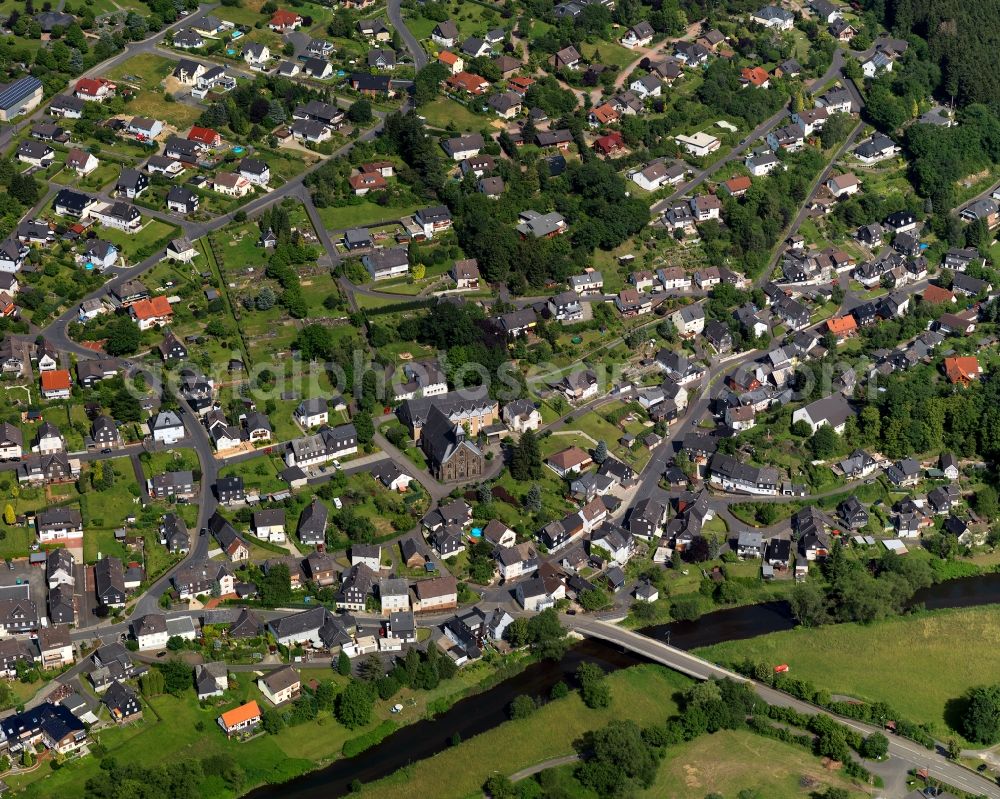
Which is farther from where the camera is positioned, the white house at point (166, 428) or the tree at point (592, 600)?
the white house at point (166, 428)

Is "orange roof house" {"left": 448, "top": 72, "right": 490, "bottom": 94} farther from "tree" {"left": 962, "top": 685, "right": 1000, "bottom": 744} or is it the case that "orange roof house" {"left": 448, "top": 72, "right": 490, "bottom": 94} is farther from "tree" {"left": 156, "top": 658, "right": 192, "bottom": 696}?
"tree" {"left": 962, "top": 685, "right": 1000, "bottom": 744}

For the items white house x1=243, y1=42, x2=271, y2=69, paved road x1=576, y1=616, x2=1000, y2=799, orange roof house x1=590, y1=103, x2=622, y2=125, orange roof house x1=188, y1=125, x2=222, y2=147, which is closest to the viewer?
paved road x1=576, y1=616, x2=1000, y2=799

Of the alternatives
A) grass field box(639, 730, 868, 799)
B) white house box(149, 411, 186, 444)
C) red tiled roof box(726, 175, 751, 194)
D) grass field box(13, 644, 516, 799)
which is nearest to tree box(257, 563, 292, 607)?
grass field box(13, 644, 516, 799)

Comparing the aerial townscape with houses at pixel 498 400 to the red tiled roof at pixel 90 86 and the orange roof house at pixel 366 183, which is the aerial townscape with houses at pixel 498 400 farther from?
the orange roof house at pixel 366 183

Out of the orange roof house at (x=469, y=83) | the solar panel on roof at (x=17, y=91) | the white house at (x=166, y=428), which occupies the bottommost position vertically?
the white house at (x=166, y=428)

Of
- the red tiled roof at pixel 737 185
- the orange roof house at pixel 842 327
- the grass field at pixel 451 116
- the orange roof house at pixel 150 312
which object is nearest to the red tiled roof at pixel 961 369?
the orange roof house at pixel 842 327

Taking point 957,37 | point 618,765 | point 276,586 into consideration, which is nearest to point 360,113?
point 276,586

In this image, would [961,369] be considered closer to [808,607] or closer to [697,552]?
[808,607]
